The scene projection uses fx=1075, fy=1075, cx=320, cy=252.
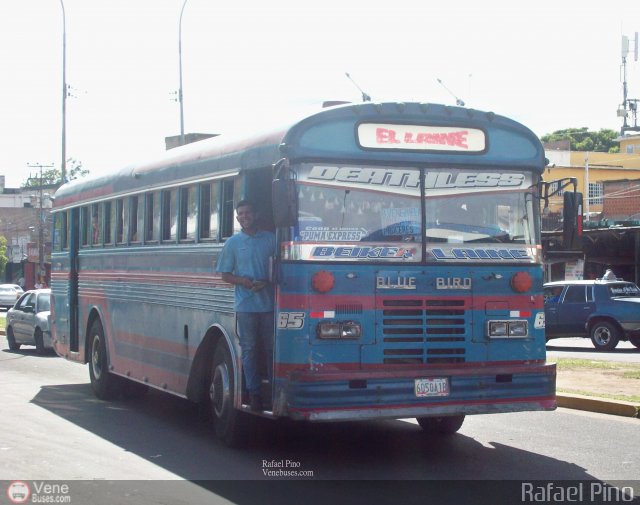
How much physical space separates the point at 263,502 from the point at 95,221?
813 centimetres

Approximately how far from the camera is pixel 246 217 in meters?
9.86

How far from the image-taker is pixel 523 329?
32.2 feet

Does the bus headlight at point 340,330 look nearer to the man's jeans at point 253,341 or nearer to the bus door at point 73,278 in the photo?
the man's jeans at point 253,341

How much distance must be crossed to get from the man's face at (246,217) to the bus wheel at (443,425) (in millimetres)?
2842

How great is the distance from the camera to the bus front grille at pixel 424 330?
367 inches

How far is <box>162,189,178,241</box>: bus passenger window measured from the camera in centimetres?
1204

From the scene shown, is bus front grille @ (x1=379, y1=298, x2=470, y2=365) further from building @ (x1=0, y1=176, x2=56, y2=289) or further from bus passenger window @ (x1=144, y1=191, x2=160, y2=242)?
building @ (x1=0, y1=176, x2=56, y2=289)

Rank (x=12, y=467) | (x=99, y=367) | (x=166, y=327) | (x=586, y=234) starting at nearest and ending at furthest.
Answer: (x=12, y=467), (x=166, y=327), (x=99, y=367), (x=586, y=234)

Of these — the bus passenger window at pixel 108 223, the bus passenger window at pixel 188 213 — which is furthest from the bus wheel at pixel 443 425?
the bus passenger window at pixel 108 223

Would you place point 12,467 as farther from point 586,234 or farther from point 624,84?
point 624,84

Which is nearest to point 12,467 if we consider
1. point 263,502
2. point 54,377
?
point 263,502

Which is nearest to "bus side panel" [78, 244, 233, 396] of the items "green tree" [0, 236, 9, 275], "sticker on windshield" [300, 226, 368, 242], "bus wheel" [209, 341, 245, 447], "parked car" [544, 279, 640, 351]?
"bus wheel" [209, 341, 245, 447]

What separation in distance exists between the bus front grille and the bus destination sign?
138 cm

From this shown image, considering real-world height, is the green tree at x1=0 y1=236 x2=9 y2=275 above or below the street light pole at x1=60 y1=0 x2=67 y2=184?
below
